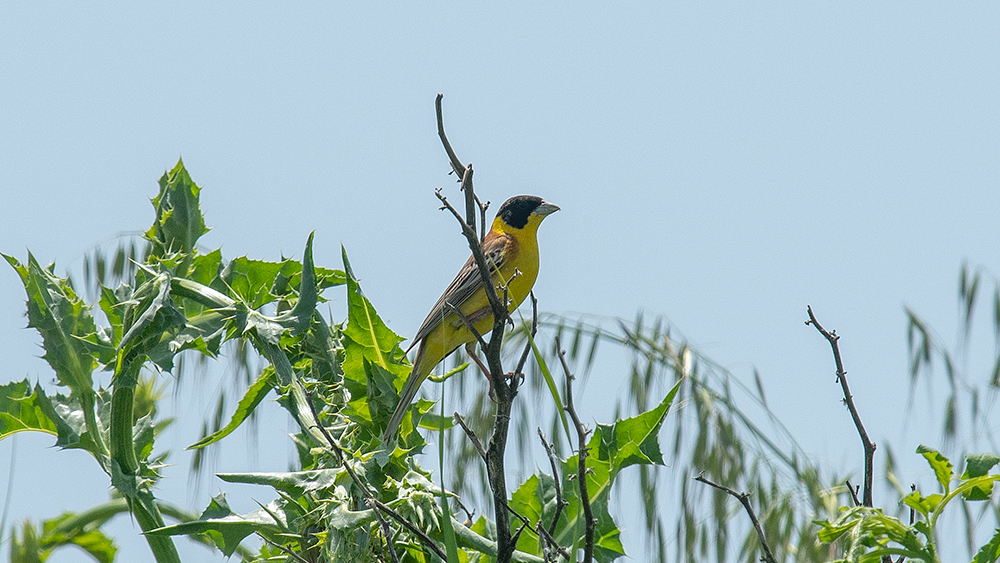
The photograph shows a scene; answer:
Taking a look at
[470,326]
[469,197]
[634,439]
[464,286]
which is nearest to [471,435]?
[470,326]

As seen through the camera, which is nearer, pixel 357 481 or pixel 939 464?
pixel 939 464

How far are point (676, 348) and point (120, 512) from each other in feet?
9.58

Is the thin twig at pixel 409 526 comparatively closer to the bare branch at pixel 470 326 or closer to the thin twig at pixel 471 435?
the thin twig at pixel 471 435

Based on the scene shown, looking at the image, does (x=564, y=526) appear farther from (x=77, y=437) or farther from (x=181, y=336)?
(x=77, y=437)

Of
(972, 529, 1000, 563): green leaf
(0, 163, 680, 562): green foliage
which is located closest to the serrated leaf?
(0, 163, 680, 562): green foliage

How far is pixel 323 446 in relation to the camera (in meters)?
2.68

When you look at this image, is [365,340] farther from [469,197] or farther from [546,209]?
[546,209]

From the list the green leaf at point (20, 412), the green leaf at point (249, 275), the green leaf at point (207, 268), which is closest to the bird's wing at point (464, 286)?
the green leaf at point (249, 275)

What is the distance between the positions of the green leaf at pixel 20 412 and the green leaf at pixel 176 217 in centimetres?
58

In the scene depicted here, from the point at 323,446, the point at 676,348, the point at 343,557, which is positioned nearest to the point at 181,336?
the point at 323,446

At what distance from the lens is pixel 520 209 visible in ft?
17.8

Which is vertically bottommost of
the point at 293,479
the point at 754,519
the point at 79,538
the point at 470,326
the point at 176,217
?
the point at 79,538

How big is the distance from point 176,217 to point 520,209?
8.36ft

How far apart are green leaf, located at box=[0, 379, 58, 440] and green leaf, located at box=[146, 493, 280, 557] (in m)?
0.62
